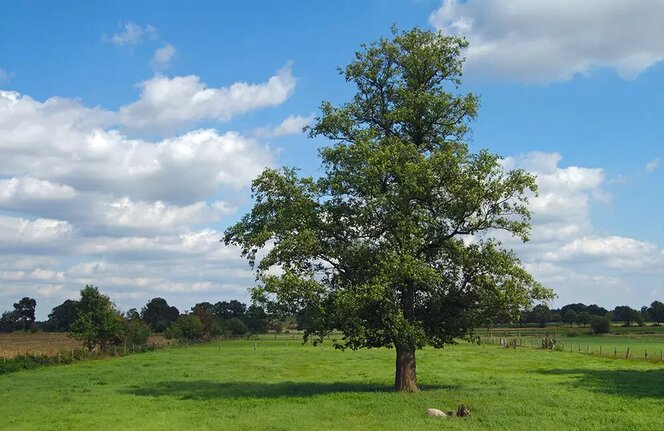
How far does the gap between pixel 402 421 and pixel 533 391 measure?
13.9 meters

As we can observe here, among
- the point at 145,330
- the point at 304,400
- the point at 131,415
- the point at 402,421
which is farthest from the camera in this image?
the point at 145,330

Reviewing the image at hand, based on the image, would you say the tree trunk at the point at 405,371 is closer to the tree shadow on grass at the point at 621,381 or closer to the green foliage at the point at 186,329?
the tree shadow on grass at the point at 621,381

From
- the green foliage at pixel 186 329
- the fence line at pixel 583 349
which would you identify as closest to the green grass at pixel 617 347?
the fence line at pixel 583 349

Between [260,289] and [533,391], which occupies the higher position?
[260,289]

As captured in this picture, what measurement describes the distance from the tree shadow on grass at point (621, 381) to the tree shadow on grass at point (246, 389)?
9.74 metres

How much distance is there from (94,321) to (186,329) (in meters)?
50.2

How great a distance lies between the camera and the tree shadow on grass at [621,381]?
37969 mm

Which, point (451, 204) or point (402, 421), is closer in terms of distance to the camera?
point (402, 421)

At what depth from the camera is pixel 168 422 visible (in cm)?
2852

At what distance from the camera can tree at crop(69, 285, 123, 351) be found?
89.5m

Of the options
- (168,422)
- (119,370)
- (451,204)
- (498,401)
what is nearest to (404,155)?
(451,204)

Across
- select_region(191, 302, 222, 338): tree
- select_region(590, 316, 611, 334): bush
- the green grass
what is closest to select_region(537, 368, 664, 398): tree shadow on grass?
the green grass

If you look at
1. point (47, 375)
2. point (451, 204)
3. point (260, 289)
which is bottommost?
point (47, 375)

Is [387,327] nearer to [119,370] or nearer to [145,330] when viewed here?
[119,370]
